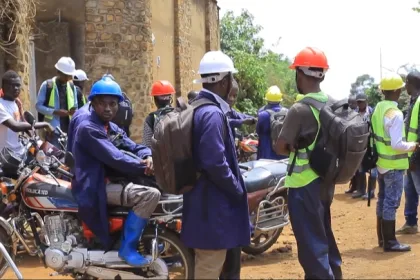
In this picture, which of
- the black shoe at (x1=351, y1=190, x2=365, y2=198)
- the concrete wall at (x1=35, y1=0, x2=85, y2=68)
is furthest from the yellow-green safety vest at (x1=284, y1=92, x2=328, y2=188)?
the concrete wall at (x1=35, y1=0, x2=85, y2=68)

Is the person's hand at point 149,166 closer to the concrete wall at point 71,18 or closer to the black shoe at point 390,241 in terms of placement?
the black shoe at point 390,241

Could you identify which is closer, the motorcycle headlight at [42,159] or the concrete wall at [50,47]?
the motorcycle headlight at [42,159]

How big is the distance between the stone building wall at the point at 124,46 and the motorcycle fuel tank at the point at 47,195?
20.9 ft

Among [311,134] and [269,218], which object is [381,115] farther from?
[311,134]

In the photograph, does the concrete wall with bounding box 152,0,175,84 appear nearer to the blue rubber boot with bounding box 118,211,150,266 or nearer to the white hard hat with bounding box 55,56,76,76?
the white hard hat with bounding box 55,56,76,76

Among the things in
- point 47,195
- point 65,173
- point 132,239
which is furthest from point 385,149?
point 47,195

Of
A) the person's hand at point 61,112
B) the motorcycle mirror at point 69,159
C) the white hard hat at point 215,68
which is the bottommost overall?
the motorcycle mirror at point 69,159

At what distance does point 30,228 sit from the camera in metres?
5.61

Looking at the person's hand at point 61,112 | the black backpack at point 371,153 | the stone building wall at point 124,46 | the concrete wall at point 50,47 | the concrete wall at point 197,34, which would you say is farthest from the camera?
the concrete wall at point 197,34

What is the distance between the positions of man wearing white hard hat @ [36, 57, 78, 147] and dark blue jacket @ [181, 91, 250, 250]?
4036 mm

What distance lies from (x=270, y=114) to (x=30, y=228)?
392 cm

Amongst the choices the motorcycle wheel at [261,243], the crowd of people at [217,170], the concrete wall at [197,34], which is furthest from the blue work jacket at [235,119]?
the concrete wall at [197,34]

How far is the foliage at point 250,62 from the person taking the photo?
2303 centimetres

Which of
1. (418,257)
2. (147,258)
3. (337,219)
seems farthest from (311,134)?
(337,219)
